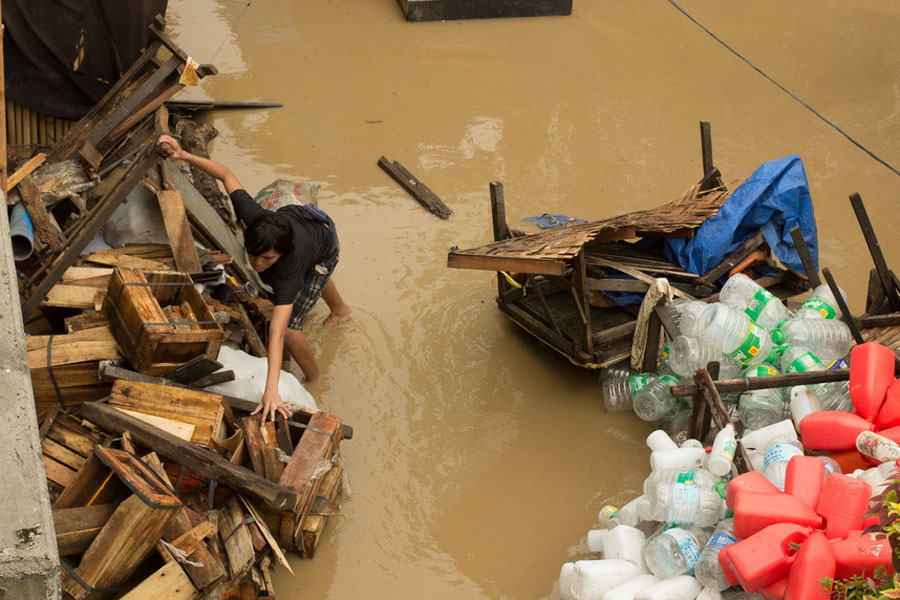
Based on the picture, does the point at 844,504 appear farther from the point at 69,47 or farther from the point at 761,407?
the point at 69,47

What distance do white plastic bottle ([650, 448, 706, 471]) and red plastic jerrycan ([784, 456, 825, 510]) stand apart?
26.8 inches

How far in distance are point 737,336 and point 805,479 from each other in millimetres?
1683

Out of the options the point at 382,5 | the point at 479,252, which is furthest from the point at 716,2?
the point at 479,252

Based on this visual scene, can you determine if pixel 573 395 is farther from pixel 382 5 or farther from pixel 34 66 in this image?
pixel 382 5

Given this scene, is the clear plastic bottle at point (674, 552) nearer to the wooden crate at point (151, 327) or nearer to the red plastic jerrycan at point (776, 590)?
the red plastic jerrycan at point (776, 590)

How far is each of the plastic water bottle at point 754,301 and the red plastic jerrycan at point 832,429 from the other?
54.0 inches

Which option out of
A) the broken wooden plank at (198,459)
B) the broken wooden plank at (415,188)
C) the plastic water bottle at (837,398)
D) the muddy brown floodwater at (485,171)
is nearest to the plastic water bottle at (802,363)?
the plastic water bottle at (837,398)

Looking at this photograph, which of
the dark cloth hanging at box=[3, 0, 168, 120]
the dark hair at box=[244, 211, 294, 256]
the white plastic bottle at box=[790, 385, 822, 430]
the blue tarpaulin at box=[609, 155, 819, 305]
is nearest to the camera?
the dark hair at box=[244, 211, 294, 256]

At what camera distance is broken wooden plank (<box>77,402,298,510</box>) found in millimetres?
4656

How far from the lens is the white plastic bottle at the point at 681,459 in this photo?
505 centimetres

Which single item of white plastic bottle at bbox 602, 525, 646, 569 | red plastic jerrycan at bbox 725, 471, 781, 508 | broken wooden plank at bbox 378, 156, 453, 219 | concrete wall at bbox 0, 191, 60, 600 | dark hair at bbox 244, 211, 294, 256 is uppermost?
concrete wall at bbox 0, 191, 60, 600

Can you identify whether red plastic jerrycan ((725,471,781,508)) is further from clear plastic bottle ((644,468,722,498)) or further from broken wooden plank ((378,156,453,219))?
broken wooden plank ((378,156,453,219))

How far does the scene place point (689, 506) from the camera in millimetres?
4609

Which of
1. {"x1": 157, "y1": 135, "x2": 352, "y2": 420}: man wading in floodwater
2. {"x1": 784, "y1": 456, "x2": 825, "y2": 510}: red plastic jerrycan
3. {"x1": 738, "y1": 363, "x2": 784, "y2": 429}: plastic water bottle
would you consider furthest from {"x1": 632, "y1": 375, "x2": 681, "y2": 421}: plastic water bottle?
{"x1": 157, "y1": 135, "x2": 352, "y2": 420}: man wading in floodwater
